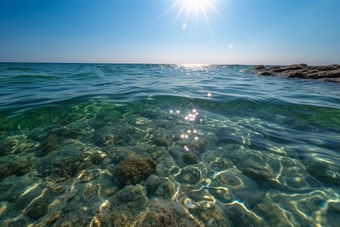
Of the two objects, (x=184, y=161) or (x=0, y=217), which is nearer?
(x=0, y=217)

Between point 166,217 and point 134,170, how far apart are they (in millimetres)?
1016

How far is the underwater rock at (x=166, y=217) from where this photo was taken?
193 cm

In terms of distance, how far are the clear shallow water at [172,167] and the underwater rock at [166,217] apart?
1 cm

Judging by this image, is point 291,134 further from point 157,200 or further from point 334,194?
point 157,200

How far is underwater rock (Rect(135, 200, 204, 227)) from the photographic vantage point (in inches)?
76.2

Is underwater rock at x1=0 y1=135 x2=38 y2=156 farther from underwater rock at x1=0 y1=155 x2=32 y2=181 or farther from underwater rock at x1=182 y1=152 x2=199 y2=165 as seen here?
underwater rock at x1=182 y1=152 x2=199 y2=165

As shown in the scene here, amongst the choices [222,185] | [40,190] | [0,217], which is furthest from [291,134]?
[0,217]

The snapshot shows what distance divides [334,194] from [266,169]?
3.01 feet

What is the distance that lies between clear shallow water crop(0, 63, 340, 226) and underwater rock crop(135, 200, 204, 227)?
14 millimetres

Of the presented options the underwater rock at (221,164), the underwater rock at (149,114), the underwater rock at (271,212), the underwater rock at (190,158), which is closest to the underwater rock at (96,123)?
the underwater rock at (149,114)

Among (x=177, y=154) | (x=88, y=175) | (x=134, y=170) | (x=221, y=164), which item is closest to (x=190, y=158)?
(x=177, y=154)

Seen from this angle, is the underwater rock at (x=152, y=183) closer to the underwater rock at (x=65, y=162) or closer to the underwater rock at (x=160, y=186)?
the underwater rock at (x=160, y=186)

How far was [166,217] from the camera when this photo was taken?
200 centimetres

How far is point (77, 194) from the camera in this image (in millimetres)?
2396
